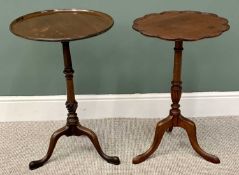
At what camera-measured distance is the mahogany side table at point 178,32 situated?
5.75 ft

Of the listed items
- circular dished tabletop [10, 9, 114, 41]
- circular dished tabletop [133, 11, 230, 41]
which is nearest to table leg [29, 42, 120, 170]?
circular dished tabletop [10, 9, 114, 41]

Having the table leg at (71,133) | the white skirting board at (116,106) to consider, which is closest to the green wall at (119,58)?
the white skirting board at (116,106)

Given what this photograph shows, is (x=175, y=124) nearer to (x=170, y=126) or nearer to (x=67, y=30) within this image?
(x=170, y=126)

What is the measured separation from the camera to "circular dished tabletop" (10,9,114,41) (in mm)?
1698

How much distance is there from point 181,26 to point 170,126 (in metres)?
0.57

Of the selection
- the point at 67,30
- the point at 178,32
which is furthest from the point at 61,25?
the point at 178,32

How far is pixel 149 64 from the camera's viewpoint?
7.89 ft

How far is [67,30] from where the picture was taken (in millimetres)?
1759

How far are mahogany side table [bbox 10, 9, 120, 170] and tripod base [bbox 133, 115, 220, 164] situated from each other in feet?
0.52

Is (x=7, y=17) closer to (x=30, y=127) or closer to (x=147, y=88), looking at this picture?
(x=30, y=127)

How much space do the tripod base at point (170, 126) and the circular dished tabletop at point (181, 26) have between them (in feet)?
1.70

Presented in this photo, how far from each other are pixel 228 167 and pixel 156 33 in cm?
82

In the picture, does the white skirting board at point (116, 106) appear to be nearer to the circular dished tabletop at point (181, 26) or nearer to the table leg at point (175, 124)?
the table leg at point (175, 124)

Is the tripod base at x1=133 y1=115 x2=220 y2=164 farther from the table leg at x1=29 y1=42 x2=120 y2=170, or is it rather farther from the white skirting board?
the white skirting board
